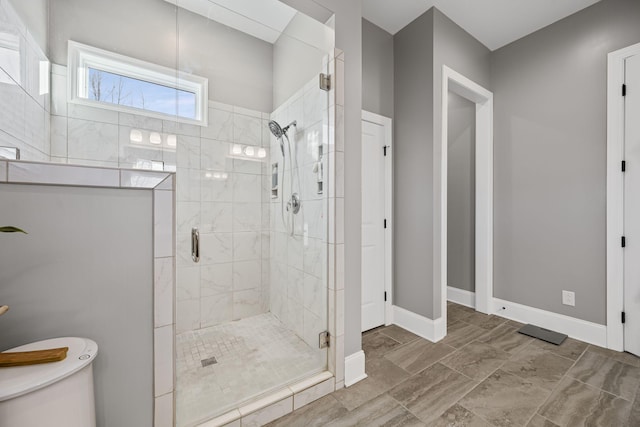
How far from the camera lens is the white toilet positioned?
0.76m

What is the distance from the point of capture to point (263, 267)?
7.37 ft

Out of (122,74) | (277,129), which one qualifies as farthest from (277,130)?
(122,74)

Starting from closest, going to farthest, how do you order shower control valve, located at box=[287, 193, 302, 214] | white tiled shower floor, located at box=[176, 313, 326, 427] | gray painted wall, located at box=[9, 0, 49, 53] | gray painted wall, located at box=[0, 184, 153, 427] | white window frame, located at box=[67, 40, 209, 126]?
1. gray painted wall, located at box=[0, 184, 153, 427]
2. gray painted wall, located at box=[9, 0, 49, 53]
3. white window frame, located at box=[67, 40, 209, 126]
4. white tiled shower floor, located at box=[176, 313, 326, 427]
5. shower control valve, located at box=[287, 193, 302, 214]

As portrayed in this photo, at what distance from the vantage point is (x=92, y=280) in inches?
42.8

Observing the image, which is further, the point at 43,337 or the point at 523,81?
the point at 523,81

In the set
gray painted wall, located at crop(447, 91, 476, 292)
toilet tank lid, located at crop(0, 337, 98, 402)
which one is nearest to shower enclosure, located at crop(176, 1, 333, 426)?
toilet tank lid, located at crop(0, 337, 98, 402)

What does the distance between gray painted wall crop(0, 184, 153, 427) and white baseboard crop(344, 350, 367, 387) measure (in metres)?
1.11

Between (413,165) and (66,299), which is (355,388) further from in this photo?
(413,165)

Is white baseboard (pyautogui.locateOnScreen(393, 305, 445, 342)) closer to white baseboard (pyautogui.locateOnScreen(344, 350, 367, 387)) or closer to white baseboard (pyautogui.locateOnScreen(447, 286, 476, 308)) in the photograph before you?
white baseboard (pyautogui.locateOnScreen(344, 350, 367, 387))

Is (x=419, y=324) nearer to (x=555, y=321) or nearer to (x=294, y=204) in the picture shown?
(x=555, y=321)

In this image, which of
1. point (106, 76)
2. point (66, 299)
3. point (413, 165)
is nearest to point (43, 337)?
point (66, 299)

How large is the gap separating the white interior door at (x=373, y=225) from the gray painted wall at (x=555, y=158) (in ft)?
4.50

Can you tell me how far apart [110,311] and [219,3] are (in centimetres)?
191

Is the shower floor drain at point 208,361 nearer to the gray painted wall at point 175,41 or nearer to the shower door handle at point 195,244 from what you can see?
the shower door handle at point 195,244
